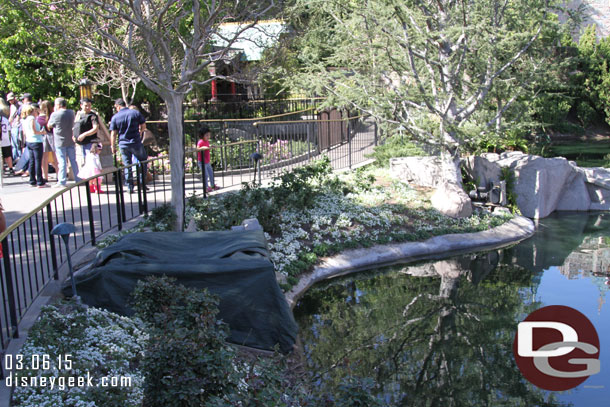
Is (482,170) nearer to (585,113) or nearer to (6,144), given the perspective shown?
(6,144)

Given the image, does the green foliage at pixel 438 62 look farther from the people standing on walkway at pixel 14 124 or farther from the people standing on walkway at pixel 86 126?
the people standing on walkway at pixel 14 124

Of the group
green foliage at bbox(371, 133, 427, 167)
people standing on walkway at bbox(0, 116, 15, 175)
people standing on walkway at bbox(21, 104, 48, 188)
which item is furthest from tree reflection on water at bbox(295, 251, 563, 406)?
people standing on walkway at bbox(0, 116, 15, 175)

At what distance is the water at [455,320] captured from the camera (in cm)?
676

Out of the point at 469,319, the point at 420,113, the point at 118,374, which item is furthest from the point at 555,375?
the point at 420,113

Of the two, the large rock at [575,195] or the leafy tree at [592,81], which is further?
the leafy tree at [592,81]

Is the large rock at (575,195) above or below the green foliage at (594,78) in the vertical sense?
below

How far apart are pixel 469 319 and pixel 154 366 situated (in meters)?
5.36

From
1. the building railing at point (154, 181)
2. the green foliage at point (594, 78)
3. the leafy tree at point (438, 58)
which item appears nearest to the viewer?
the building railing at point (154, 181)

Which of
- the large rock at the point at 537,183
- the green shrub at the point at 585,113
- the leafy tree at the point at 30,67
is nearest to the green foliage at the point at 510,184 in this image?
the large rock at the point at 537,183

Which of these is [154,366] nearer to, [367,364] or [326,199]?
[367,364]

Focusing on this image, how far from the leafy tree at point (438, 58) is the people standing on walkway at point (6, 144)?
6896mm

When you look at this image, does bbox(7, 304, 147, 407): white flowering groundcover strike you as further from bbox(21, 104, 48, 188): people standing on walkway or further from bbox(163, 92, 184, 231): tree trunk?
bbox(21, 104, 48, 188): people standing on walkway

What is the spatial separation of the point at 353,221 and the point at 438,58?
4.97m

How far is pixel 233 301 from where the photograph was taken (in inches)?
282
